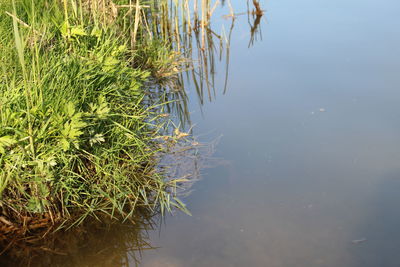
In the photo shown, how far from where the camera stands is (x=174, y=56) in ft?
14.4

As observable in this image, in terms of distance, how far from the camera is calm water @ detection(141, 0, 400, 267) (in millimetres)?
2340

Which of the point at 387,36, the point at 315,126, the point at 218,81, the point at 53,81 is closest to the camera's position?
the point at 53,81

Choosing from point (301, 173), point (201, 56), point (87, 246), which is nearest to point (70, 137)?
point (87, 246)

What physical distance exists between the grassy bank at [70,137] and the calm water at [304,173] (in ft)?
1.01

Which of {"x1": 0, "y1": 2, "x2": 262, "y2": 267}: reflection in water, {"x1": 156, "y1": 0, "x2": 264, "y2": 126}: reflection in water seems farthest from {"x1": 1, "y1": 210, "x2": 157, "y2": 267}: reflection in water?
{"x1": 156, "y1": 0, "x2": 264, "y2": 126}: reflection in water

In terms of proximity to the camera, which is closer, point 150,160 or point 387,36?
point 150,160

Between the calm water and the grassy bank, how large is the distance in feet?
1.01

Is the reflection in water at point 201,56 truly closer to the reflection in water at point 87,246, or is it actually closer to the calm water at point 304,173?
the calm water at point 304,173

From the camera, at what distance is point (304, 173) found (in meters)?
2.89

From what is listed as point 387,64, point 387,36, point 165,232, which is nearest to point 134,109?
point 165,232

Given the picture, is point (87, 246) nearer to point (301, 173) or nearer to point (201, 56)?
point (301, 173)

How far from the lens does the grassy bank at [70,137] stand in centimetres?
230

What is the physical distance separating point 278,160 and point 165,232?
35.3 inches

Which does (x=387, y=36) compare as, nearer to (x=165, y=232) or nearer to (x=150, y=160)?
(x=150, y=160)
